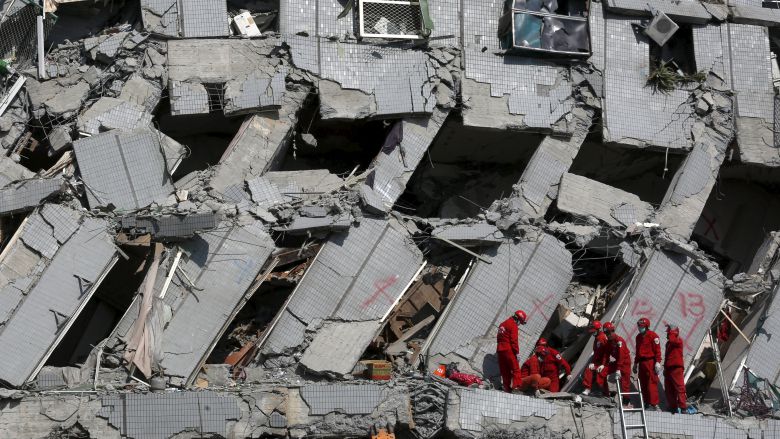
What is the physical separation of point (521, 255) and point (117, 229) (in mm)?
5655

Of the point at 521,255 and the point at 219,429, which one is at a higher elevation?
the point at 521,255

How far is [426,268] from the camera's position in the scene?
1967cm

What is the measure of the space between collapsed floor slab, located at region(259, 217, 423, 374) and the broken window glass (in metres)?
3.45

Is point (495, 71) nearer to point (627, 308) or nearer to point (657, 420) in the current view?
point (627, 308)

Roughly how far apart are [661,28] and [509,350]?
5966 mm

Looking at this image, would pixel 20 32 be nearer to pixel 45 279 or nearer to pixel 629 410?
pixel 45 279

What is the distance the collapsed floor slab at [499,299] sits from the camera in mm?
19047

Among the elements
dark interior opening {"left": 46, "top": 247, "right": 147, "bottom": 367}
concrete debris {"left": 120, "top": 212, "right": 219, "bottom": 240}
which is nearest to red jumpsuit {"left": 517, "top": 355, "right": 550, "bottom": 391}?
concrete debris {"left": 120, "top": 212, "right": 219, "bottom": 240}

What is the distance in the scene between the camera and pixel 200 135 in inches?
844

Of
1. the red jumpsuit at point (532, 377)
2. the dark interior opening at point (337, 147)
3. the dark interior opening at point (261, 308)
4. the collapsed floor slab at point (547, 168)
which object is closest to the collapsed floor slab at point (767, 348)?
the red jumpsuit at point (532, 377)

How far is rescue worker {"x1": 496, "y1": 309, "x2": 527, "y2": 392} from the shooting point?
1823 centimetres

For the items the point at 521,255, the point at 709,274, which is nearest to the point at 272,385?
the point at 521,255

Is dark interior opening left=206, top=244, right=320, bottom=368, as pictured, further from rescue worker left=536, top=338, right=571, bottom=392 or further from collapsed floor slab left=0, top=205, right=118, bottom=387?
rescue worker left=536, top=338, right=571, bottom=392

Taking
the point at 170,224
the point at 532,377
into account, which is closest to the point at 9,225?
the point at 170,224
